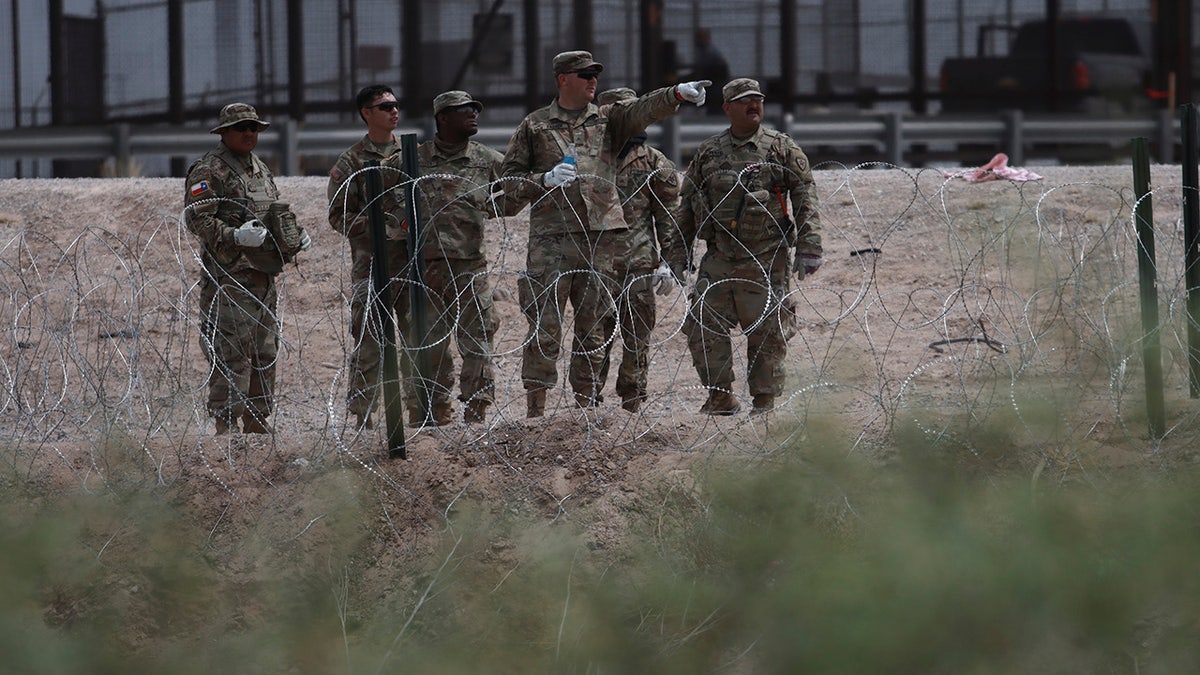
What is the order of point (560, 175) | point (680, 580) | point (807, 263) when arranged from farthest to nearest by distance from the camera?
point (807, 263) < point (560, 175) < point (680, 580)

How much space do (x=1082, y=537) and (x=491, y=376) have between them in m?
2.90

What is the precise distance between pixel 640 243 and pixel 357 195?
1.23 metres

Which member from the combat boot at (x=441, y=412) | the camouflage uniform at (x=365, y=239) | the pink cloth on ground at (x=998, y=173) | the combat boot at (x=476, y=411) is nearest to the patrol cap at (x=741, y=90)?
the camouflage uniform at (x=365, y=239)

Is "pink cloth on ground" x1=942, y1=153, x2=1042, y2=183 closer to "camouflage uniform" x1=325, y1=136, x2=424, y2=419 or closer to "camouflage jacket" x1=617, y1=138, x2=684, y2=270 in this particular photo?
"camouflage jacket" x1=617, y1=138, x2=684, y2=270

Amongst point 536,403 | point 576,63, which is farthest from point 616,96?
point 536,403

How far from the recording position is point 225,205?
702 centimetres

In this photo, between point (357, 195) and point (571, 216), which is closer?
point (571, 216)

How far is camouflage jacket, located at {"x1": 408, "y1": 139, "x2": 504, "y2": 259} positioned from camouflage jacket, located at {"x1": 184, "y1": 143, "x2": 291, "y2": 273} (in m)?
0.70

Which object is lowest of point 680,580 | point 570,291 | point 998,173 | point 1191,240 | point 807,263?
point 680,580

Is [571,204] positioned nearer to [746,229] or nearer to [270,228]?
[746,229]

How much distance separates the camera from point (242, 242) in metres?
6.74

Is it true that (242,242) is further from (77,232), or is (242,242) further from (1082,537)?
(77,232)

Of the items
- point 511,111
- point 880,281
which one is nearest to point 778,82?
point 511,111

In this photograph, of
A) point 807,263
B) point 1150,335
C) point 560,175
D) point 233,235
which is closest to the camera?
point 1150,335
